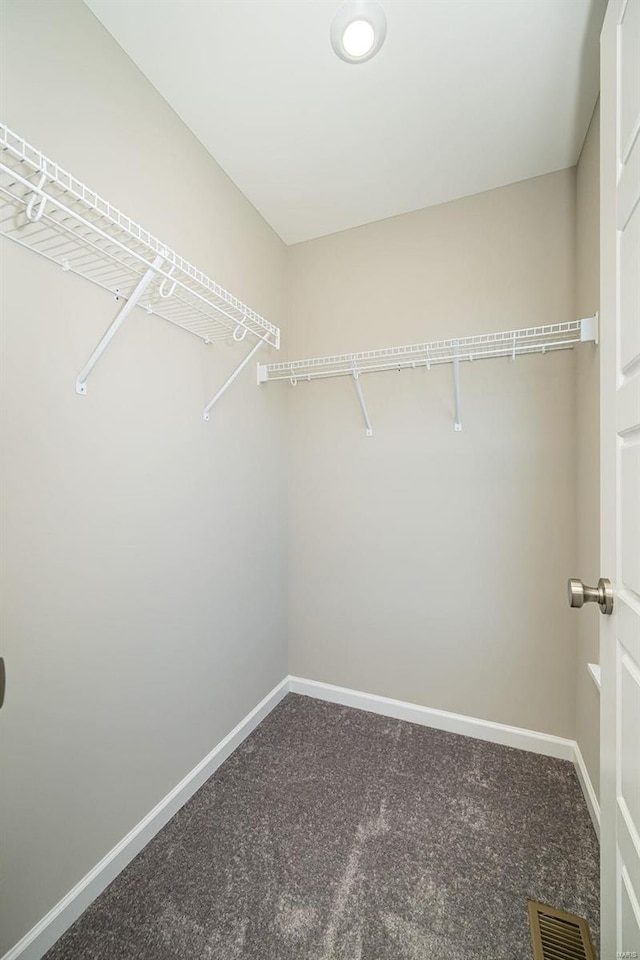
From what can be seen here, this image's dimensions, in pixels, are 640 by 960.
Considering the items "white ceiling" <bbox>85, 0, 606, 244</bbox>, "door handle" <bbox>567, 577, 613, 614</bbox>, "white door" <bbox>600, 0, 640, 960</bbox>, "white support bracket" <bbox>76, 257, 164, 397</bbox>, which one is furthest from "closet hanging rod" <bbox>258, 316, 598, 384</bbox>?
"door handle" <bbox>567, 577, 613, 614</bbox>

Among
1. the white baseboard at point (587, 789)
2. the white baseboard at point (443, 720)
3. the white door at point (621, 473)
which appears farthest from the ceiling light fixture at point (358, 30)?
the white baseboard at point (443, 720)

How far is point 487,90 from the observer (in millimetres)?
1515

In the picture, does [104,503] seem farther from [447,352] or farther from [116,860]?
[447,352]

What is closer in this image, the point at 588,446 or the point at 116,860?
the point at 116,860


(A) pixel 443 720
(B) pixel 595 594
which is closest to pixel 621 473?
(B) pixel 595 594

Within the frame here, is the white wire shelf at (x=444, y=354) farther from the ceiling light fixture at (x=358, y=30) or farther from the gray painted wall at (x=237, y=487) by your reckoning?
the ceiling light fixture at (x=358, y=30)

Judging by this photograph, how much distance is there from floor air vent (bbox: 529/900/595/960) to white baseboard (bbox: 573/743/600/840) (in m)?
0.33

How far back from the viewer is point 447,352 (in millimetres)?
2027

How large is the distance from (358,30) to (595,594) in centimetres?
170

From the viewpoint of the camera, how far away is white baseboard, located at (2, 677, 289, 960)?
44.1 inches

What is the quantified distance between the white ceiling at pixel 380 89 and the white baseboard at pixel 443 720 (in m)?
2.65

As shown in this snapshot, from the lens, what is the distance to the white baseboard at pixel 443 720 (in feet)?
6.26

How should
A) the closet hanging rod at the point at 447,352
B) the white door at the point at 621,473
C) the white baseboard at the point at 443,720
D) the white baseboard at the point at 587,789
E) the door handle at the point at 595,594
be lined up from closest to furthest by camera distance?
the white door at the point at 621,473
the door handle at the point at 595,594
the white baseboard at the point at 587,789
the closet hanging rod at the point at 447,352
the white baseboard at the point at 443,720

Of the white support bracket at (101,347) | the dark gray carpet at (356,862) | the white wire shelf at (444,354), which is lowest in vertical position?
the dark gray carpet at (356,862)
